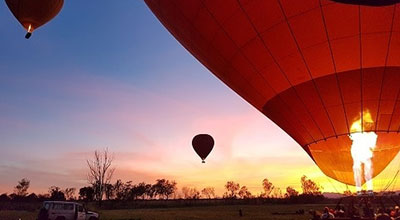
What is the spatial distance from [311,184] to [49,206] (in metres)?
102

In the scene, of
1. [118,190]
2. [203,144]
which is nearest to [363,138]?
[203,144]

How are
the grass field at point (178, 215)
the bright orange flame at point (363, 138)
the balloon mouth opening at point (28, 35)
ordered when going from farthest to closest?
the grass field at point (178, 215) < the balloon mouth opening at point (28, 35) < the bright orange flame at point (363, 138)

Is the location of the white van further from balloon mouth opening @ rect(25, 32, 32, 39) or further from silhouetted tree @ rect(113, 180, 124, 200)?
silhouetted tree @ rect(113, 180, 124, 200)

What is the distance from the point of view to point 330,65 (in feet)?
26.9

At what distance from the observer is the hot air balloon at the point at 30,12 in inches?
555

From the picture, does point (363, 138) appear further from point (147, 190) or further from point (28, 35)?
point (147, 190)

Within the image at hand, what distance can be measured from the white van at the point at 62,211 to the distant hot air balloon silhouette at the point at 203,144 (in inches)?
494

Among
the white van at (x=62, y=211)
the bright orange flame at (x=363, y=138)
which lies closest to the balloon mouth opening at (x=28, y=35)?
the white van at (x=62, y=211)

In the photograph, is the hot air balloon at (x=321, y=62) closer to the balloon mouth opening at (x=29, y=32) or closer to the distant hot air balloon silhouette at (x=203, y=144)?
the balloon mouth opening at (x=29, y=32)

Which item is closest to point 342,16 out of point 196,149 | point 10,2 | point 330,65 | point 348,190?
point 330,65

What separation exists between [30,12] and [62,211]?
26.7ft

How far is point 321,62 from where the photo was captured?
27.0 ft

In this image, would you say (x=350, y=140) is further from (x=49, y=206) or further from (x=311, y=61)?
(x=49, y=206)

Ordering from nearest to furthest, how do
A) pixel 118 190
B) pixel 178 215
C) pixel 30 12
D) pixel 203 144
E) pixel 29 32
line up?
1. pixel 29 32
2. pixel 30 12
3. pixel 178 215
4. pixel 203 144
5. pixel 118 190
